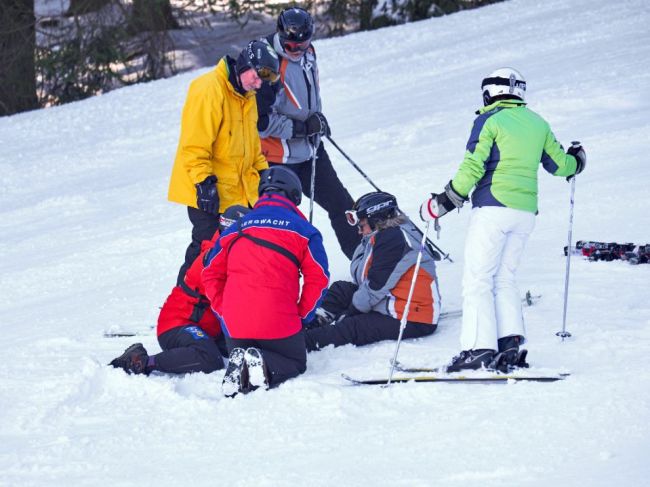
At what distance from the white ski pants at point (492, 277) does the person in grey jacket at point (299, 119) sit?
185 centimetres

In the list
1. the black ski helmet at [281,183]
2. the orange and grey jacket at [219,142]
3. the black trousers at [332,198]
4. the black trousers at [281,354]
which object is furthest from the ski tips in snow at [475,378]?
the black trousers at [332,198]

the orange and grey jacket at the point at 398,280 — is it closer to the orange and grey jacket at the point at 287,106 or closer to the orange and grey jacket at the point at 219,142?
the orange and grey jacket at the point at 219,142

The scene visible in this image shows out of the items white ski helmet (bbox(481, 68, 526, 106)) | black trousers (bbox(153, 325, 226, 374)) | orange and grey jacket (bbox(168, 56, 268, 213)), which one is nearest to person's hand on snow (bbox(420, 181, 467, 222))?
white ski helmet (bbox(481, 68, 526, 106))

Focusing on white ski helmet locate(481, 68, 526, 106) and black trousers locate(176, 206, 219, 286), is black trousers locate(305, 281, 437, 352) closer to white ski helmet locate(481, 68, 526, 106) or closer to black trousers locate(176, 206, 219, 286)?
black trousers locate(176, 206, 219, 286)

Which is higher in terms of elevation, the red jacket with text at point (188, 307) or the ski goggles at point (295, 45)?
the ski goggles at point (295, 45)

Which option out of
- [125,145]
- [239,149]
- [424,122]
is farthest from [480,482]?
[125,145]

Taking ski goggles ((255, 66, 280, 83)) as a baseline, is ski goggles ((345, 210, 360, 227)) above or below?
below

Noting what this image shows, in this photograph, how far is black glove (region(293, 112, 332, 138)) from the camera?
652 centimetres

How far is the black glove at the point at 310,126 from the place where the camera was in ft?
21.4

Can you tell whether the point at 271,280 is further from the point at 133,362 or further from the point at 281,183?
the point at 133,362

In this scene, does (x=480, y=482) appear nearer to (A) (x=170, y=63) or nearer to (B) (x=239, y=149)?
(B) (x=239, y=149)

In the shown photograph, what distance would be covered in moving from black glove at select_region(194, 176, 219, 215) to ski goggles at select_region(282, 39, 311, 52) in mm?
1052

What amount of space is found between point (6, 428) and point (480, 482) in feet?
6.93

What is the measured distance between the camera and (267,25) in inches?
797
